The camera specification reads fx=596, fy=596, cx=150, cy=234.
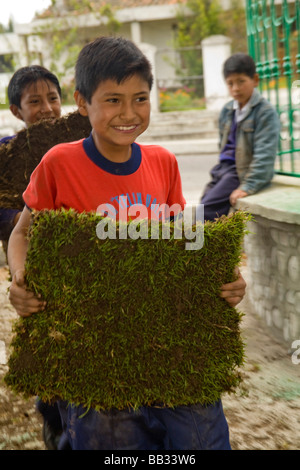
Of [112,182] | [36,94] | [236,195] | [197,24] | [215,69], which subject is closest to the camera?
[112,182]

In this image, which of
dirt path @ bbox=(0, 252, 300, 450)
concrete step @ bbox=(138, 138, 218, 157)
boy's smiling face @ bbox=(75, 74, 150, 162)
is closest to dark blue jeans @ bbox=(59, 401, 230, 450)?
dirt path @ bbox=(0, 252, 300, 450)

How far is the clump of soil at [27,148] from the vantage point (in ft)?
8.29

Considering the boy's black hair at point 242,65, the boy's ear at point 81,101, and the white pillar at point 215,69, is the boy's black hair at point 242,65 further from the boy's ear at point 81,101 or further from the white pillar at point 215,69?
the white pillar at point 215,69

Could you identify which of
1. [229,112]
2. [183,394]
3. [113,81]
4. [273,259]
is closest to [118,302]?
[183,394]

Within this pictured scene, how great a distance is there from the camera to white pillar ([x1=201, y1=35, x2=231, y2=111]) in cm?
1697

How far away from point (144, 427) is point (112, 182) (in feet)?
Answer: 2.49

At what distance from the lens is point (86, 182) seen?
1.87 m

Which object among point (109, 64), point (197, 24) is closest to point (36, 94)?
point (109, 64)

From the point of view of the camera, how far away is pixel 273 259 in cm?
350

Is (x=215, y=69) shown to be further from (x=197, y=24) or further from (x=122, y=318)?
(x=122, y=318)

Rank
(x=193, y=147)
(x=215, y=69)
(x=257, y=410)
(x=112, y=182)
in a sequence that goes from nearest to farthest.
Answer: (x=112, y=182)
(x=257, y=410)
(x=193, y=147)
(x=215, y=69)

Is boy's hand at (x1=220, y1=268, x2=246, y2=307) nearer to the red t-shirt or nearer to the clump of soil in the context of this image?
the red t-shirt

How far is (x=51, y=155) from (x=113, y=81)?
0.30 m

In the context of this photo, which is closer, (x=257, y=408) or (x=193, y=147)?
(x=257, y=408)
